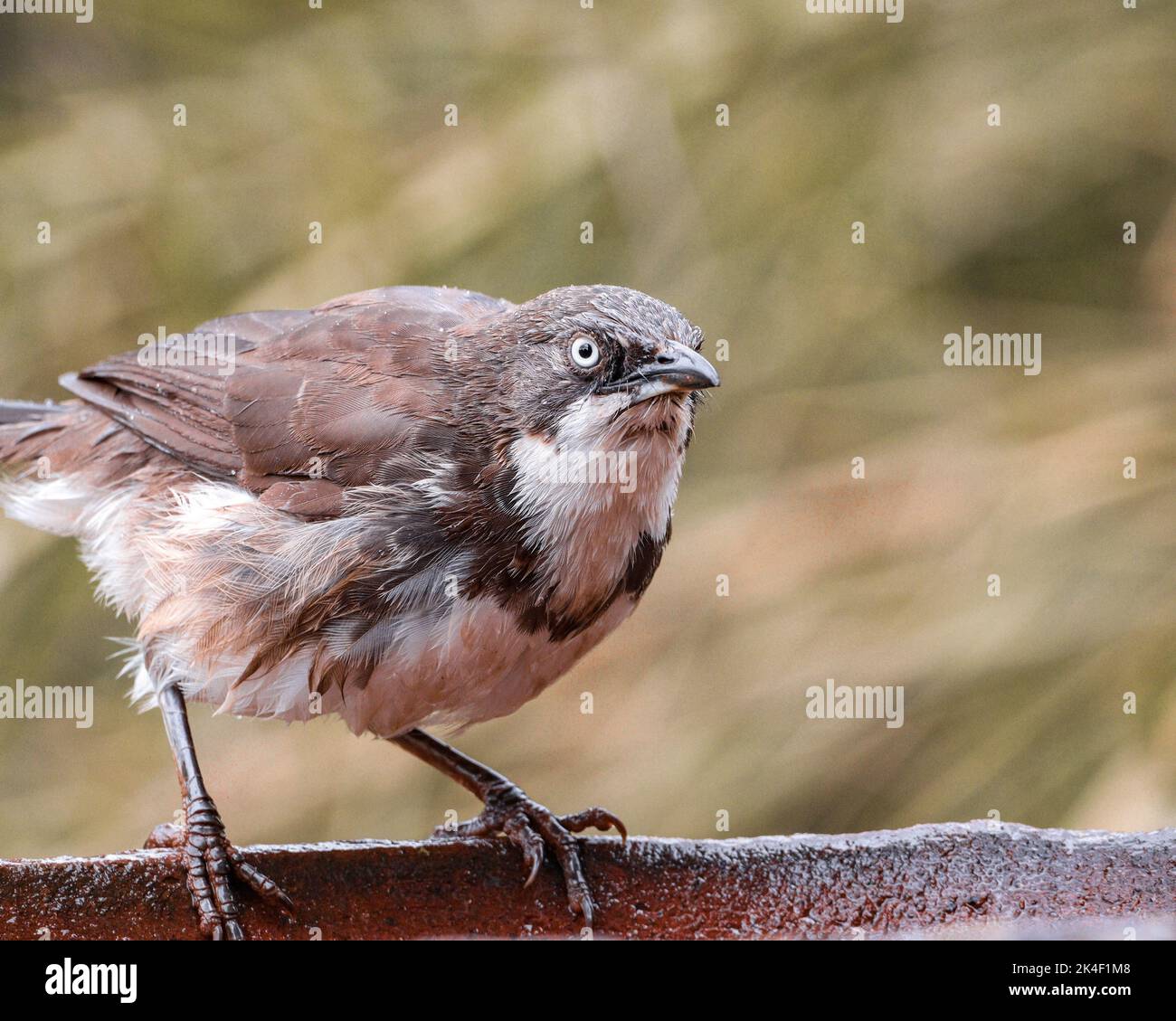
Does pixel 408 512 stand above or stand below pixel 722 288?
below

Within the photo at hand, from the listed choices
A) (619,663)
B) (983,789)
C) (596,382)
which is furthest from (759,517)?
(596,382)

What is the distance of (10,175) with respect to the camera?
19.9 feet

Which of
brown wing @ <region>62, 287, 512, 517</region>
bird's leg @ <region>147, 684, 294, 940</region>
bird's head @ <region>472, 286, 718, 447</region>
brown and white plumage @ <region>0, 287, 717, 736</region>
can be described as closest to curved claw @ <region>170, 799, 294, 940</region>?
bird's leg @ <region>147, 684, 294, 940</region>

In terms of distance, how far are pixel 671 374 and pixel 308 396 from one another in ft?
3.65

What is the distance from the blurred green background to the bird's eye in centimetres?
185

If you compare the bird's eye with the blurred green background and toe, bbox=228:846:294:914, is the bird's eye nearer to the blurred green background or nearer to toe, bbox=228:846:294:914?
toe, bbox=228:846:294:914

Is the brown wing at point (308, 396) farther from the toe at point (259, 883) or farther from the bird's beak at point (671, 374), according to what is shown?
the toe at point (259, 883)

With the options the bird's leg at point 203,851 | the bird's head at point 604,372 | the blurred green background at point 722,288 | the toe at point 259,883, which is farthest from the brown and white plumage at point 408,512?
the blurred green background at point 722,288

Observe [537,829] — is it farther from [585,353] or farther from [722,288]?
[722,288]

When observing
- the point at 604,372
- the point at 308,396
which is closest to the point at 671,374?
the point at 604,372

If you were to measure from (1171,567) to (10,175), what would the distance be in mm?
4717

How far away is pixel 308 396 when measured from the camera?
13.9 ft

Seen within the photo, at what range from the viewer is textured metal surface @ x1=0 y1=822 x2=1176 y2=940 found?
344 centimetres

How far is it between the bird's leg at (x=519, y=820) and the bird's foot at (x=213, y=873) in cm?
71
